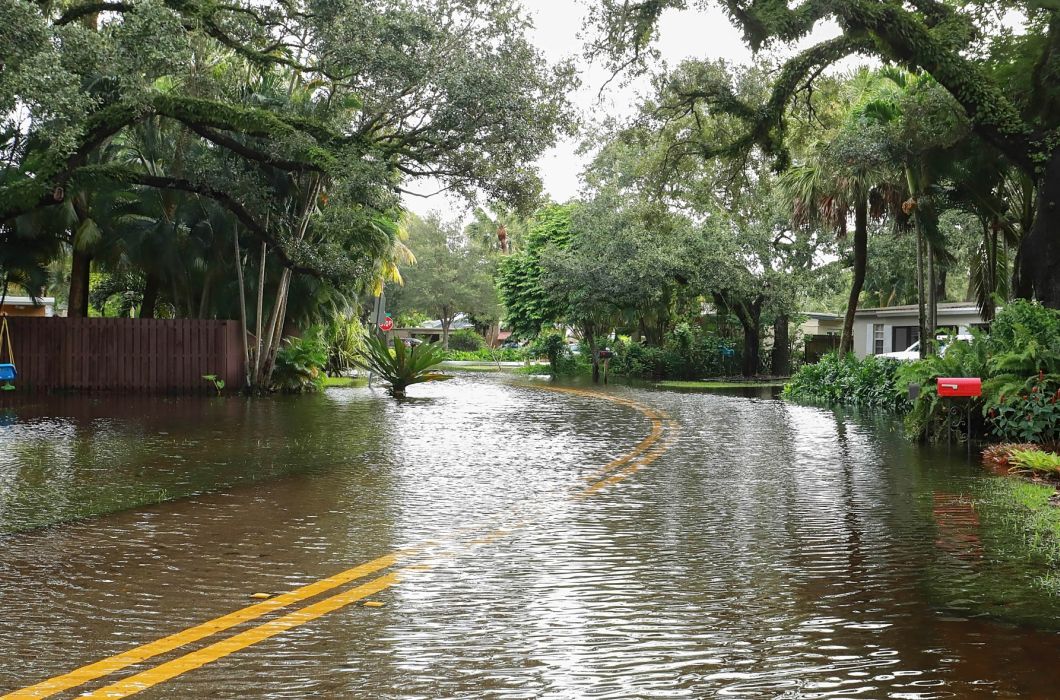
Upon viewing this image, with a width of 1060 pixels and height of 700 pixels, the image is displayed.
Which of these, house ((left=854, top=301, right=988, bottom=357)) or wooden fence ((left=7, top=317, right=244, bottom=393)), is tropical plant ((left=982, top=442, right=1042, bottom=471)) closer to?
wooden fence ((left=7, top=317, right=244, bottom=393))

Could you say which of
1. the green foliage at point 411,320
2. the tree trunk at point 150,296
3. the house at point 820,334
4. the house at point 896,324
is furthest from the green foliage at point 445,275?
the tree trunk at point 150,296

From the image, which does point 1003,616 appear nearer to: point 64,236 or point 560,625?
point 560,625

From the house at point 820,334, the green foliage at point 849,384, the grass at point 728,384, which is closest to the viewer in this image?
the green foliage at point 849,384

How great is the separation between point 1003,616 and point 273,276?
26.3 meters

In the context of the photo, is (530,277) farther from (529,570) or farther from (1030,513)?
(529,570)

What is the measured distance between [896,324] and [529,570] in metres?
38.9

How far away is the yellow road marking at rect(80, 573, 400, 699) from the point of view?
4.44m

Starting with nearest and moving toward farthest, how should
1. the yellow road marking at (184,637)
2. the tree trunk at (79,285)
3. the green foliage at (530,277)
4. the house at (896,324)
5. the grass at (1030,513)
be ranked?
the yellow road marking at (184,637) < the grass at (1030,513) < the tree trunk at (79,285) < the house at (896,324) < the green foliage at (530,277)

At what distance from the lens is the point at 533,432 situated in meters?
17.2

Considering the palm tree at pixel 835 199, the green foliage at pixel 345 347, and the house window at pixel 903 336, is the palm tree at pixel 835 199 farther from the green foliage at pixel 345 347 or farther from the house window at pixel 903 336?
the green foliage at pixel 345 347

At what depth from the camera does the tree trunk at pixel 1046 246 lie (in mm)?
18344

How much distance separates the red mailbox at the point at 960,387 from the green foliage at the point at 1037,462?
2.15m

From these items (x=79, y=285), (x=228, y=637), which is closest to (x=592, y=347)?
(x=79, y=285)

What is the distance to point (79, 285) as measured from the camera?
30.1 metres
